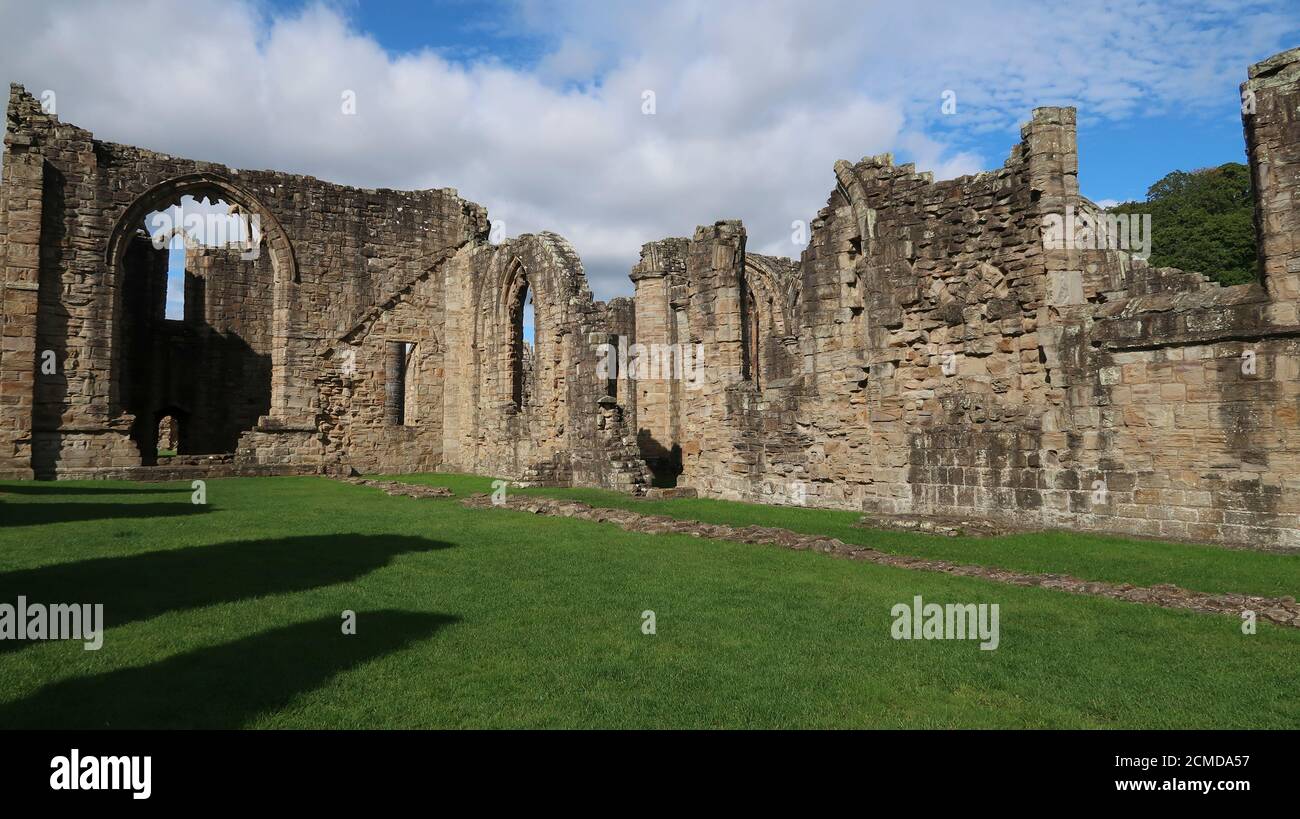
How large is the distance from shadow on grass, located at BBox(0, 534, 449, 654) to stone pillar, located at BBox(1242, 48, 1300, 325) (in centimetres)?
999

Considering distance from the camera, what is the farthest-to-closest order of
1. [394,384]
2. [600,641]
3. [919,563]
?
[394,384], [919,563], [600,641]

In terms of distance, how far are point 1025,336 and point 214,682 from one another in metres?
10.7

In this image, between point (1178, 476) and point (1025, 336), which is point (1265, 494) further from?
point (1025, 336)

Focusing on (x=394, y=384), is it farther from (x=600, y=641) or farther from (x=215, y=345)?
(x=600, y=641)

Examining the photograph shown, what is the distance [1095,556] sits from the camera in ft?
27.2

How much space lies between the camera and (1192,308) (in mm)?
9273

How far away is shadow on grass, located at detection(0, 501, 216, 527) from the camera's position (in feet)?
33.2

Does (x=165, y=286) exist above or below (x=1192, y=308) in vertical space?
above

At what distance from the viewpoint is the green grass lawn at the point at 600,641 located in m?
3.79

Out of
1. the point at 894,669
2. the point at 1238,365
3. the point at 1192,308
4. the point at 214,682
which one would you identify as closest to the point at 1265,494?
the point at 1238,365

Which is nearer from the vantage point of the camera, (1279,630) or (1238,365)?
(1279,630)

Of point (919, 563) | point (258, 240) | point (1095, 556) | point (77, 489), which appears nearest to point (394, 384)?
point (258, 240)


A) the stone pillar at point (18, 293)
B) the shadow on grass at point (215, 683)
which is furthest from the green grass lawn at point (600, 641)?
the stone pillar at point (18, 293)

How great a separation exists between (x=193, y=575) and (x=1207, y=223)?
38.6m
